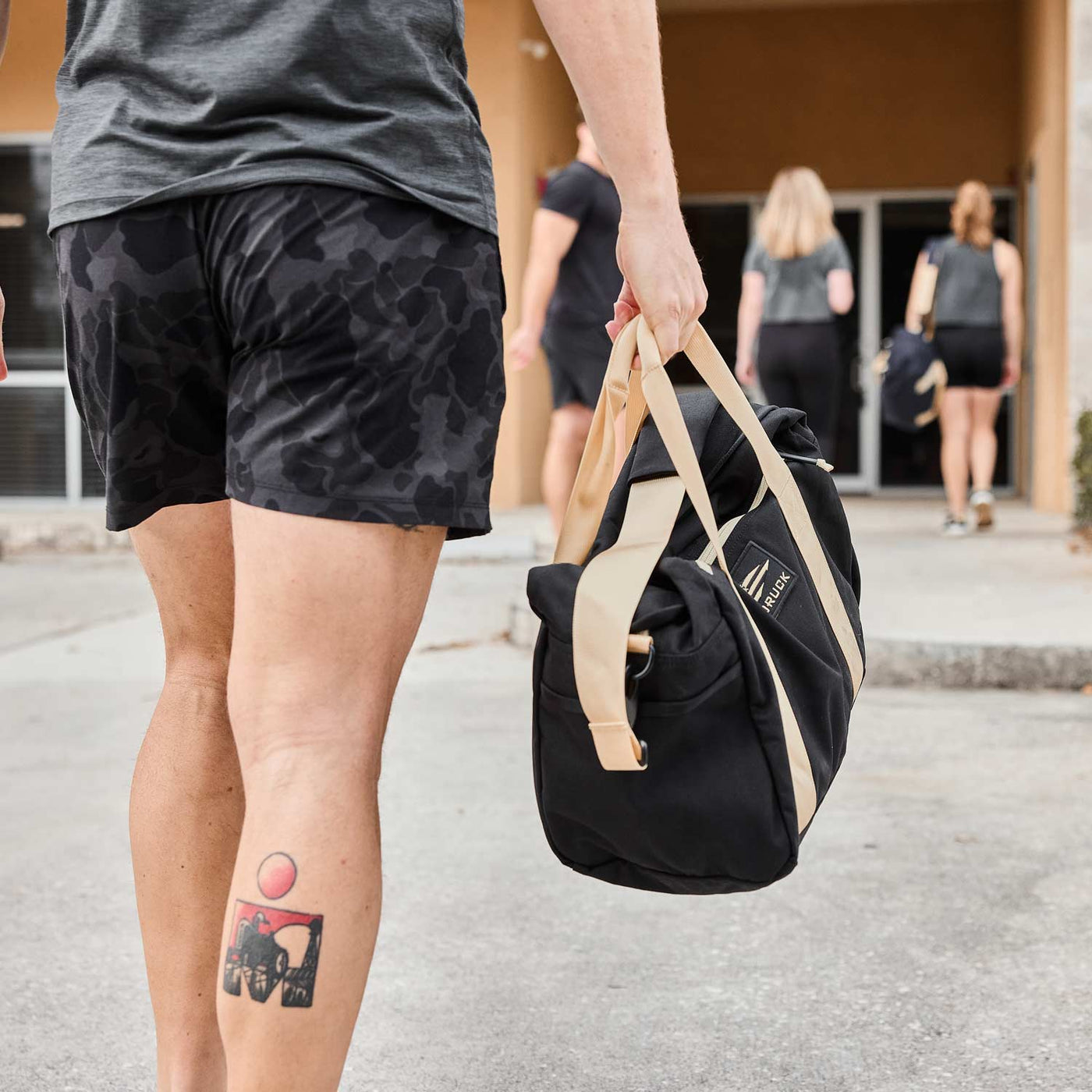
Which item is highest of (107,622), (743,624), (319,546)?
(319,546)

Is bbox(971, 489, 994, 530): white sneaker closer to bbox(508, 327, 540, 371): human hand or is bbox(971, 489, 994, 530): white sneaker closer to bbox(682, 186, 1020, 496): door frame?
bbox(508, 327, 540, 371): human hand

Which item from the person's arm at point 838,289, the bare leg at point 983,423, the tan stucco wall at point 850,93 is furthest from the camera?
the tan stucco wall at point 850,93

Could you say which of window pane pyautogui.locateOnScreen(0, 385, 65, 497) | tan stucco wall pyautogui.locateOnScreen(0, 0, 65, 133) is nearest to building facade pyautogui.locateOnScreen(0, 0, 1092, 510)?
window pane pyautogui.locateOnScreen(0, 385, 65, 497)

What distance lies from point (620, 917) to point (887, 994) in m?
0.56

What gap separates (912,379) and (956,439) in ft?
1.46

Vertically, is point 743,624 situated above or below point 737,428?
below

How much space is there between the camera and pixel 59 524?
1044cm

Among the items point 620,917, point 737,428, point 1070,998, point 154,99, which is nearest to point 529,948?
point 620,917

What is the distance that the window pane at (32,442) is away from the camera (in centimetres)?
1284

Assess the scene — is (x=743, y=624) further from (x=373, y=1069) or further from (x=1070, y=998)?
(x=1070, y=998)

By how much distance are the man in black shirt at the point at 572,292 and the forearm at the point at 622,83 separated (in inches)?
169

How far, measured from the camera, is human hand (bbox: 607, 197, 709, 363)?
166 cm

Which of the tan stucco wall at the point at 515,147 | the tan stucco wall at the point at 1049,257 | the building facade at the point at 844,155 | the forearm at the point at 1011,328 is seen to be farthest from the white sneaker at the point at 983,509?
the tan stucco wall at the point at 515,147

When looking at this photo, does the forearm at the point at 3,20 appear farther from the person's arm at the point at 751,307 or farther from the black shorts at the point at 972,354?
the black shorts at the point at 972,354
